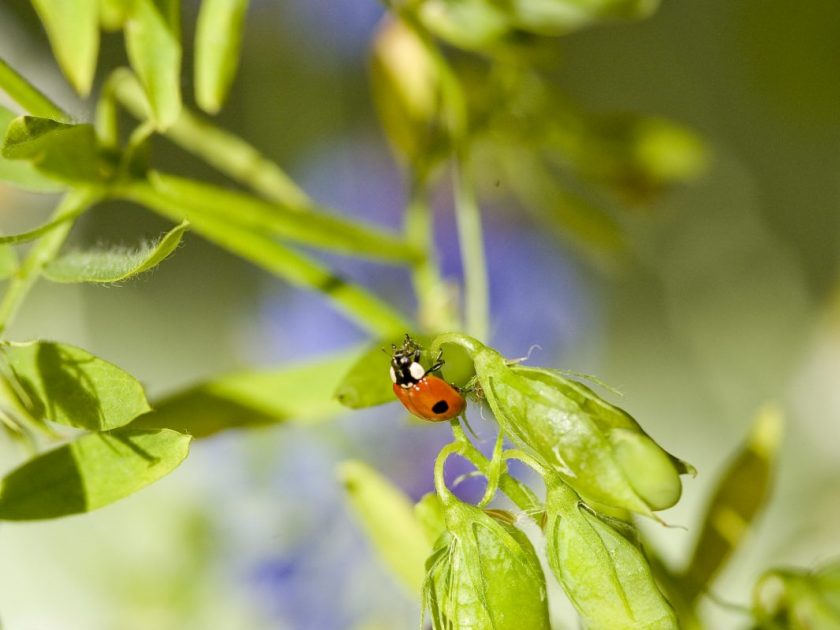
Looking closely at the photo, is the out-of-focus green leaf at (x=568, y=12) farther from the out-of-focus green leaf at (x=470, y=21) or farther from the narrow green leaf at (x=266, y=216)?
the narrow green leaf at (x=266, y=216)

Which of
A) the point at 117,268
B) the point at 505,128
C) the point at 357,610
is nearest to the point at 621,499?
the point at 117,268

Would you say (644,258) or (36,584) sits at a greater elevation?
(644,258)

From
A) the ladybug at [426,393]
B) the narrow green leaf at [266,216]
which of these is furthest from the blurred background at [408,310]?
the ladybug at [426,393]

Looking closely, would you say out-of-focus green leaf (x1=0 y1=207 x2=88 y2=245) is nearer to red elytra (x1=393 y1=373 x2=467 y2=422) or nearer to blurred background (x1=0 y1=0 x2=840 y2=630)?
red elytra (x1=393 y1=373 x2=467 y2=422)

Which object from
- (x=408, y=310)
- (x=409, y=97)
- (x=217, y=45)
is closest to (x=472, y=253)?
(x=409, y=97)

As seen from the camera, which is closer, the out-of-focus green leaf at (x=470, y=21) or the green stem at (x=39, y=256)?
the green stem at (x=39, y=256)

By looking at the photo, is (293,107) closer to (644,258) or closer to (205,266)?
(205,266)

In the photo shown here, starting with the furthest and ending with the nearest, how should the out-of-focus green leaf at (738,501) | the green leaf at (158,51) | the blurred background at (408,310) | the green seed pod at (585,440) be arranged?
the blurred background at (408,310), the out-of-focus green leaf at (738,501), the green leaf at (158,51), the green seed pod at (585,440)
